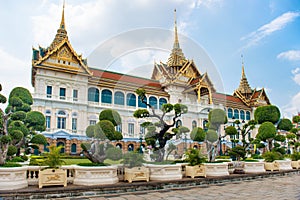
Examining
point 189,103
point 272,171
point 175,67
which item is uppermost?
point 175,67

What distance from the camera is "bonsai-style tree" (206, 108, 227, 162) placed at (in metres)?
12.8

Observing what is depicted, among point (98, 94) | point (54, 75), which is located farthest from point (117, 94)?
point (54, 75)

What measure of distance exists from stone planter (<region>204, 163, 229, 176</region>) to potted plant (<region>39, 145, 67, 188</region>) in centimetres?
608

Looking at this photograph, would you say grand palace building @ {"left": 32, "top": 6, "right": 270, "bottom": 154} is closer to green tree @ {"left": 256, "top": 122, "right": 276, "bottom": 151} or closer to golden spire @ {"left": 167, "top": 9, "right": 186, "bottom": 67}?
golden spire @ {"left": 167, "top": 9, "right": 186, "bottom": 67}

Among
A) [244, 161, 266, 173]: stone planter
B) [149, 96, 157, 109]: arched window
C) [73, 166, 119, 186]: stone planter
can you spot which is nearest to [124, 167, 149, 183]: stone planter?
[73, 166, 119, 186]: stone planter

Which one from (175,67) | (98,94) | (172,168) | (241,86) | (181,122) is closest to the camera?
(172,168)

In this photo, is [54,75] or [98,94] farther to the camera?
[98,94]

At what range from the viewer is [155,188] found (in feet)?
28.7

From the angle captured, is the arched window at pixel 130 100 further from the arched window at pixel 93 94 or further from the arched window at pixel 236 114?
the arched window at pixel 236 114

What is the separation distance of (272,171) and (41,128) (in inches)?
544

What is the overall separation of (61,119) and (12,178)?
65.4 feet

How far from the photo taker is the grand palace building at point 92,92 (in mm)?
26078

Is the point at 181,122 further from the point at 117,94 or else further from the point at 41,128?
the point at 41,128

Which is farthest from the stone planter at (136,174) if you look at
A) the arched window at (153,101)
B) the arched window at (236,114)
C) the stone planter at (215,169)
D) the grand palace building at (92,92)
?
the arched window at (236,114)
